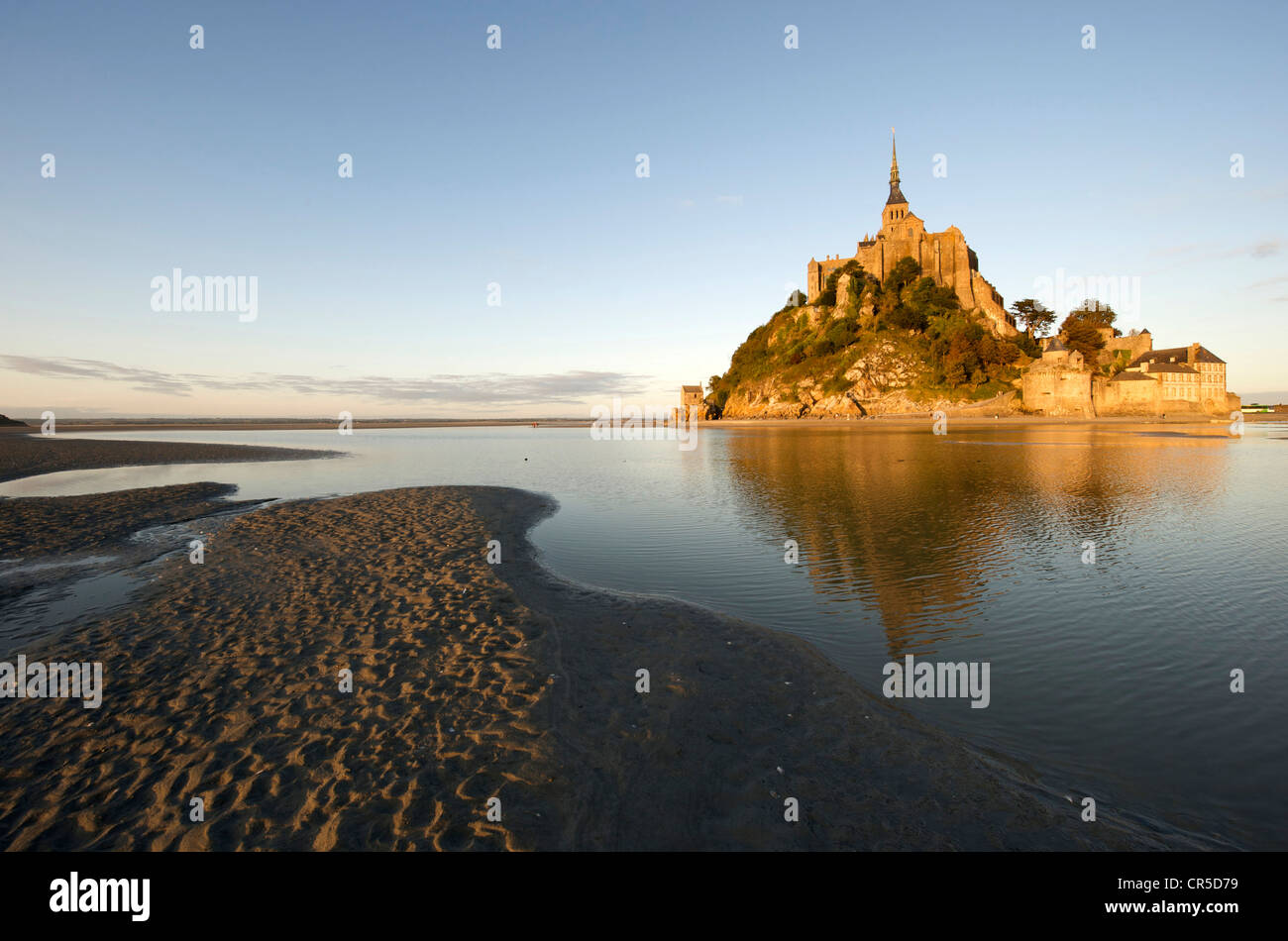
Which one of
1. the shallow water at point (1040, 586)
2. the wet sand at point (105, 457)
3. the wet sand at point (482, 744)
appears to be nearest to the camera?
the wet sand at point (482, 744)

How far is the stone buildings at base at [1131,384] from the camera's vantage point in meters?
104

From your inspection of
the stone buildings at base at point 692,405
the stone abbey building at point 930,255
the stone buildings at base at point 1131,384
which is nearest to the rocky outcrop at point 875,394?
the stone buildings at base at point 1131,384

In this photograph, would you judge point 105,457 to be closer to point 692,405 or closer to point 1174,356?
point 692,405

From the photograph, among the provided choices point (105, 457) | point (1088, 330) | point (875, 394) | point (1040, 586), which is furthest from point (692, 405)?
A: point (1040, 586)

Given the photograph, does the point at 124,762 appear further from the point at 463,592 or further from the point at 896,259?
the point at 896,259

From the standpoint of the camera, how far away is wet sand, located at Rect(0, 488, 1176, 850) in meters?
5.09

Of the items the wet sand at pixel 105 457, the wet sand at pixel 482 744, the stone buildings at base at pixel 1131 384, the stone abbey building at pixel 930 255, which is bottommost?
the wet sand at pixel 482 744

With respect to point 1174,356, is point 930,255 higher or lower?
→ higher

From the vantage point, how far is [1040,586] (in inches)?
493

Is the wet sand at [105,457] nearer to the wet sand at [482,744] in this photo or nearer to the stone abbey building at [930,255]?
the wet sand at [482,744]

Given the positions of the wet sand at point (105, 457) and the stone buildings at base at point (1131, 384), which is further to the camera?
the stone buildings at base at point (1131, 384)

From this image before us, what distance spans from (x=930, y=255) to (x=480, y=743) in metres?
154

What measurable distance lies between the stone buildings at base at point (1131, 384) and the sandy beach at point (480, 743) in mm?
124814
